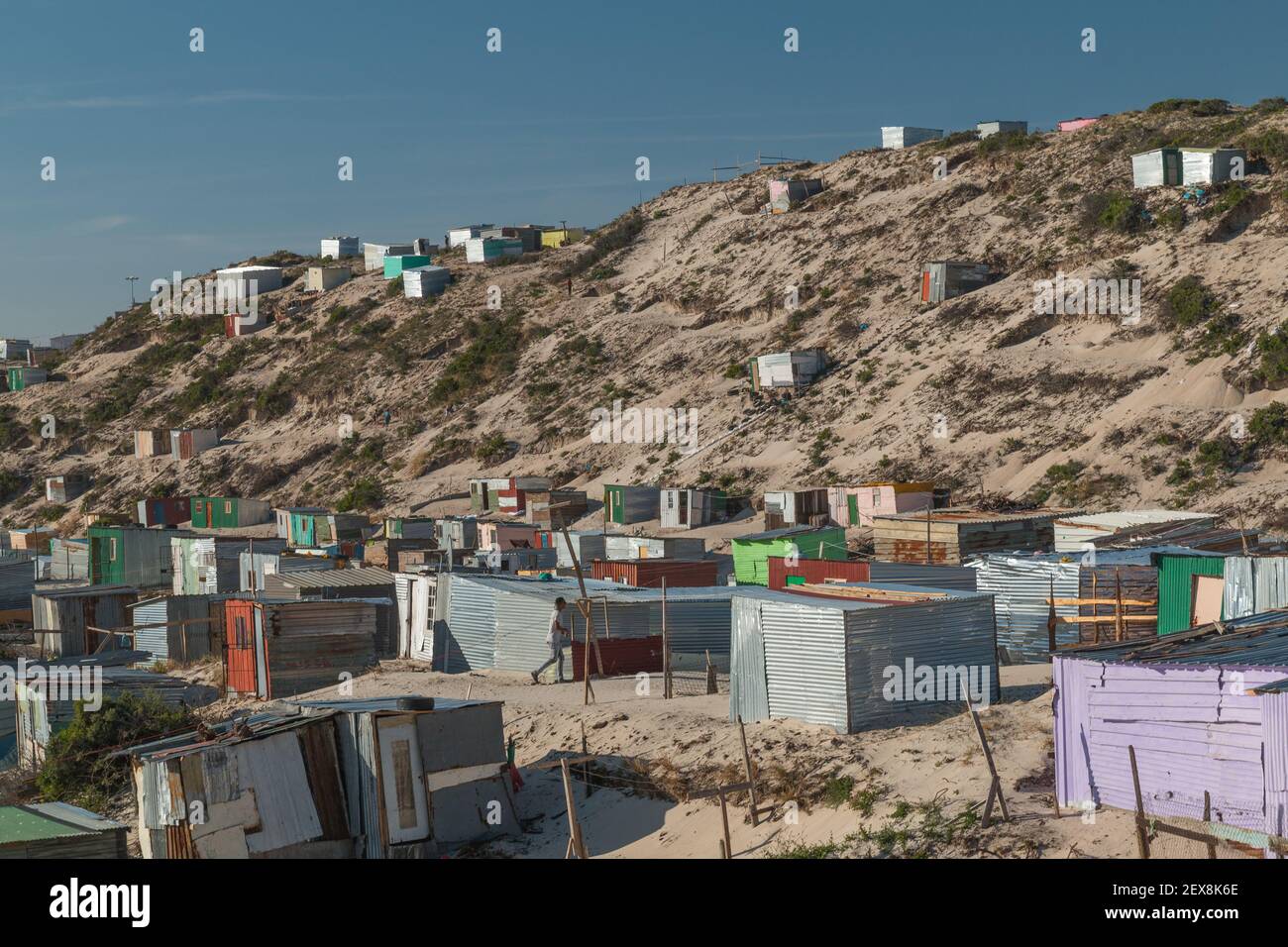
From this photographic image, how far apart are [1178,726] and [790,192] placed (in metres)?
70.9

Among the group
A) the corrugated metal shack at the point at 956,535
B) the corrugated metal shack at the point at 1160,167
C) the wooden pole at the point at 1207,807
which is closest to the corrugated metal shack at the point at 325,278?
the corrugated metal shack at the point at 1160,167

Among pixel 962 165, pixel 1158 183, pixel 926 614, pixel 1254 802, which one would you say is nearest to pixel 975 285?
pixel 1158 183

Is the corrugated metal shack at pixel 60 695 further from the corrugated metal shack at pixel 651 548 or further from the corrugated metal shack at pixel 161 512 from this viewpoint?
the corrugated metal shack at pixel 161 512

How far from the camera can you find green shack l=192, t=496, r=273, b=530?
6138 centimetres

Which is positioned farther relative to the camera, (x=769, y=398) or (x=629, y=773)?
(x=769, y=398)

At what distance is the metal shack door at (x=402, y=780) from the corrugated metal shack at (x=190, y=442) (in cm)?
6267

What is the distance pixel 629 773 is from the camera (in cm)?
1711

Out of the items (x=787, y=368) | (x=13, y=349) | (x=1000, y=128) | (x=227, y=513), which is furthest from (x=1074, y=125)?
(x=13, y=349)

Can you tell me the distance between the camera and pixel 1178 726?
12711 mm

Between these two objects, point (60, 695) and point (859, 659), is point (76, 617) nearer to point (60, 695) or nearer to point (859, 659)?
point (60, 695)

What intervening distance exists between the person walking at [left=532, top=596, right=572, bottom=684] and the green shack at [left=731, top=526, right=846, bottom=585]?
950 centimetres

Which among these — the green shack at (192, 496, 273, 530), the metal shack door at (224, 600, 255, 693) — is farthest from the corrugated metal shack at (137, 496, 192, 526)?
the metal shack door at (224, 600, 255, 693)
